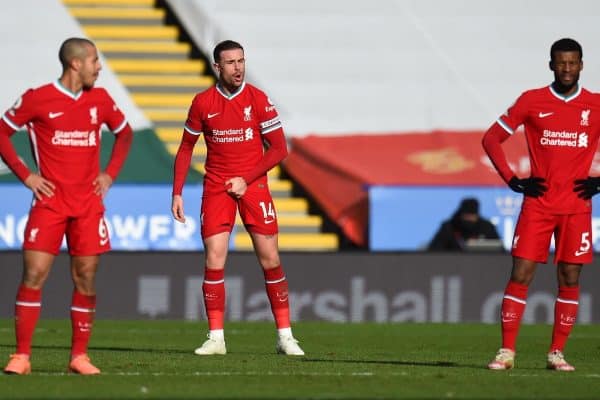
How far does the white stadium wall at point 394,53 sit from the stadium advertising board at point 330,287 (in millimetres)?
5731

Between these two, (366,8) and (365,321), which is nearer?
(365,321)

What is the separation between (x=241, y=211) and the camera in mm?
10562

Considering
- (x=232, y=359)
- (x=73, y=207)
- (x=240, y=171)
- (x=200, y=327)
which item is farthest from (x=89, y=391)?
(x=200, y=327)

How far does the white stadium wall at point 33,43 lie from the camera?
21797 mm

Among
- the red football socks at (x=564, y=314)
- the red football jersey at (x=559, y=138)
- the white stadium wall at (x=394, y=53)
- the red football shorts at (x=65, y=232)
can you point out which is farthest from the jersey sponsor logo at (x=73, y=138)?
the white stadium wall at (x=394, y=53)

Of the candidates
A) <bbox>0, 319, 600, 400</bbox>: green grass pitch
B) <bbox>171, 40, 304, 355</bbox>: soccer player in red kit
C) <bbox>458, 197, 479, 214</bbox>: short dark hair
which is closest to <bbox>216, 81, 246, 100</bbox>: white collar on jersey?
<bbox>171, 40, 304, 355</bbox>: soccer player in red kit

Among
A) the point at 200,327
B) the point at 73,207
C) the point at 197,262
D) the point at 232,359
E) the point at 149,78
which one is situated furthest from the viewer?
the point at 149,78

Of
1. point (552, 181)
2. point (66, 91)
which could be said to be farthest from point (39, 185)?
point (552, 181)

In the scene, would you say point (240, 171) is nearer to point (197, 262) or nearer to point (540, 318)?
point (197, 262)

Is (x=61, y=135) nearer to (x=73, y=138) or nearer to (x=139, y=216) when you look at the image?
(x=73, y=138)

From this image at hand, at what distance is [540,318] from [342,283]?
85.6 inches

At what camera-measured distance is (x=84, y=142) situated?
851 centimetres

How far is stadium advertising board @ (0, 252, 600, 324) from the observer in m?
16.1

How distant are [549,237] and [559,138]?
0.61m
